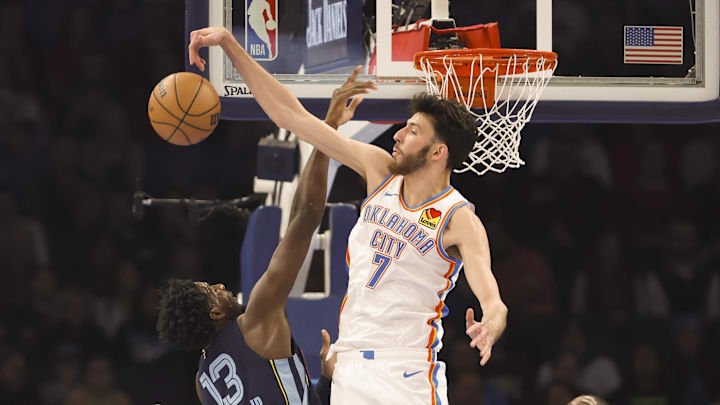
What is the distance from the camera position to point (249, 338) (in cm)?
374

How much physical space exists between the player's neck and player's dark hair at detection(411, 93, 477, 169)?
79 mm

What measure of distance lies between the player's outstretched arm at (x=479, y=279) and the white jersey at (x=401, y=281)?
0.05 metres

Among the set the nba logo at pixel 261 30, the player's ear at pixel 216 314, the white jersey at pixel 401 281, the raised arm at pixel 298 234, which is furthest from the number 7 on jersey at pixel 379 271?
the nba logo at pixel 261 30

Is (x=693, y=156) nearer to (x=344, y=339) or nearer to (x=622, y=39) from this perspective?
(x=622, y=39)

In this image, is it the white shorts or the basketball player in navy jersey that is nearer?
the white shorts

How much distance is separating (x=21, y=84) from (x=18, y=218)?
1.21 meters

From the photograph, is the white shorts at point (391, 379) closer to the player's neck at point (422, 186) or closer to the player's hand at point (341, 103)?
the player's neck at point (422, 186)

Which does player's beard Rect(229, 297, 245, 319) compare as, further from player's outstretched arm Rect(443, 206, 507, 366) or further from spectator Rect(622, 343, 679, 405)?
spectator Rect(622, 343, 679, 405)

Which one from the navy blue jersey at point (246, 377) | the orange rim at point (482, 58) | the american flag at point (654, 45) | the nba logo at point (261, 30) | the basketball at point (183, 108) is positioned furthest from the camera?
the american flag at point (654, 45)

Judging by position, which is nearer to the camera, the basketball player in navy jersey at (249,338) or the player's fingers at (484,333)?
the player's fingers at (484,333)

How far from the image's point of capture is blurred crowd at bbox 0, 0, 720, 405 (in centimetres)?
700

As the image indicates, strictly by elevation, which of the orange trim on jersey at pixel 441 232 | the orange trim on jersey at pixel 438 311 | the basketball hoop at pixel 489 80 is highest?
the basketball hoop at pixel 489 80

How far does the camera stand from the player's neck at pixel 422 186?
326 cm

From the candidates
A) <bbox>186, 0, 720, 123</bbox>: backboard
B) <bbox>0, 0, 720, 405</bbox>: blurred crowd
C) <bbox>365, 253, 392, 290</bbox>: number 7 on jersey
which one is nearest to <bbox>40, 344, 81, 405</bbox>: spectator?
<bbox>0, 0, 720, 405</bbox>: blurred crowd
